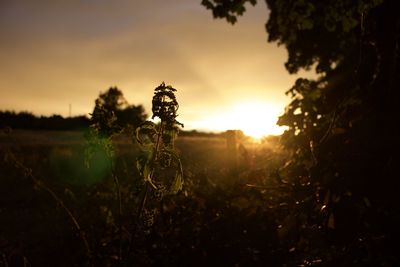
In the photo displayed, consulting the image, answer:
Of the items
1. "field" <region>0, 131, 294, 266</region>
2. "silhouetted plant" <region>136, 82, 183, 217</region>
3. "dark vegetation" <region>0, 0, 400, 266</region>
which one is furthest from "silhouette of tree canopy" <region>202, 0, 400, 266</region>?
"silhouetted plant" <region>136, 82, 183, 217</region>

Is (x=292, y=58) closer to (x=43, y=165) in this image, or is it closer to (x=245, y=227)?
(x=245, y=227)

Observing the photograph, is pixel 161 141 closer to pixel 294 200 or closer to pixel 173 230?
pixel 294 200

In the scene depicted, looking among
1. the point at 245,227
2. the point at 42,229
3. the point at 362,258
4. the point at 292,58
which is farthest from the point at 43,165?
the point at 362,258

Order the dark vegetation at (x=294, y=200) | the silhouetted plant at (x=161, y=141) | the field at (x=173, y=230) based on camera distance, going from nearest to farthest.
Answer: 1. the silhouetted plant at (x=161, y=141)
2. the dark vegetation at (x=294, y=200)
3. the field at (x=173, y=230)

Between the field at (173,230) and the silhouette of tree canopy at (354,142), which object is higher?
the silhouette of tree canopy at (354,142)

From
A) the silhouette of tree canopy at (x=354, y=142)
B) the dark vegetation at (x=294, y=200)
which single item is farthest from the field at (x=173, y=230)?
the silhouette of tree canopy at (x=354, y=142)

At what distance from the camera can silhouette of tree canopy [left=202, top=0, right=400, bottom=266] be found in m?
3.76

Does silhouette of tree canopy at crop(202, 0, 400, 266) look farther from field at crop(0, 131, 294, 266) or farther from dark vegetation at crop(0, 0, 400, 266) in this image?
field at crop(0, 131, 294, 266)

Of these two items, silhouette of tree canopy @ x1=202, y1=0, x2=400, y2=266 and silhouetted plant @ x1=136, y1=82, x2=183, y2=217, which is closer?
silhouetted plant @ x1=136, y1=82, x2=183, y2=217

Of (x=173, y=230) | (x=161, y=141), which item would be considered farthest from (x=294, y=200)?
(x=161, y=141)

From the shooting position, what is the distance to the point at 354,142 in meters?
4.43

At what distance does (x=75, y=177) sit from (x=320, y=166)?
9.20 m

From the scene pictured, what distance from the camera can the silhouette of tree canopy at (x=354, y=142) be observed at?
12.3ft

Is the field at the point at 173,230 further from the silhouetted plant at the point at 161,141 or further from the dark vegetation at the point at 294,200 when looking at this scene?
the silhouetted plant at the point at 161,141
